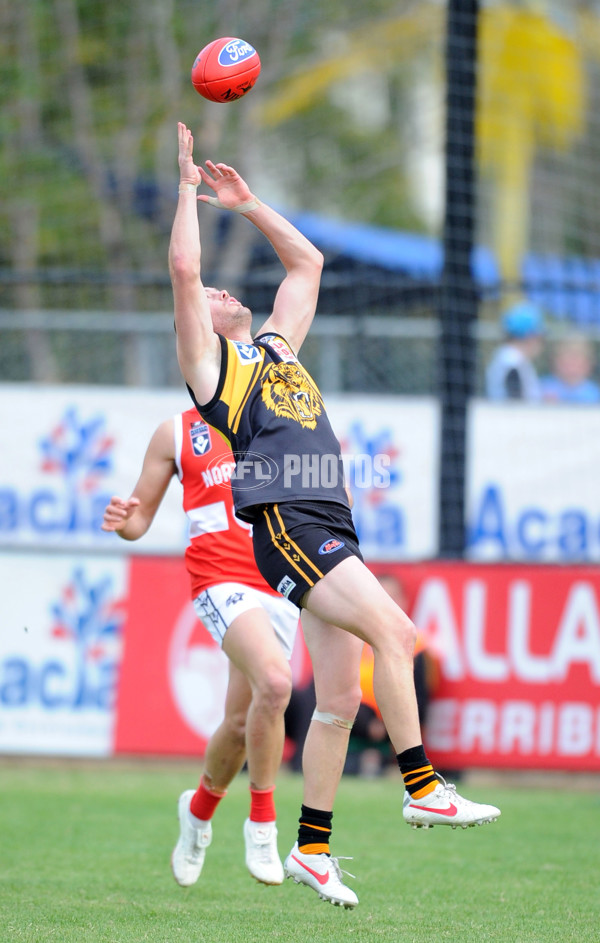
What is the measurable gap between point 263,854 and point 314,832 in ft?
2.17

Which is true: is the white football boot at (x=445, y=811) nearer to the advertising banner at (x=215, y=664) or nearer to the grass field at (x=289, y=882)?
the grass field at (x=289, y=882)

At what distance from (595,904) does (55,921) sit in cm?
221

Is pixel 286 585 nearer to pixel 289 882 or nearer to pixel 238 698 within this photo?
pixel 238 698

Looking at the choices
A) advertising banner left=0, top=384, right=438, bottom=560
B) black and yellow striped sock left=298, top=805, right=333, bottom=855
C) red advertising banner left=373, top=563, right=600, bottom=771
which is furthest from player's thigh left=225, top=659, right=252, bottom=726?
advertising banner left=0, top=384, right=438, bottom=560

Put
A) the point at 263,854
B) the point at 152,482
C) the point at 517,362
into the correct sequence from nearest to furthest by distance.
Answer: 1. the point at 263,854
2. the point at 152,482
3. the point at 517,362

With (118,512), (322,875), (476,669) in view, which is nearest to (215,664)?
(476,669)

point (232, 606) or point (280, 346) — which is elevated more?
point (280, 346)

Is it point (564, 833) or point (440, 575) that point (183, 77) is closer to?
point (440, 575)

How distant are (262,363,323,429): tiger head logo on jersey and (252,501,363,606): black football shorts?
362 mm

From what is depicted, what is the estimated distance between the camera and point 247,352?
5121mm

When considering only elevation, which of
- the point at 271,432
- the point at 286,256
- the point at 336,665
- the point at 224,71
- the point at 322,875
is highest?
the point at 224,71

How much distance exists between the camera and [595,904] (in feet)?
17.4

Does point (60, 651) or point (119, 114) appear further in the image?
point (119, 114)

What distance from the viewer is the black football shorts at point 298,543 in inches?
187
